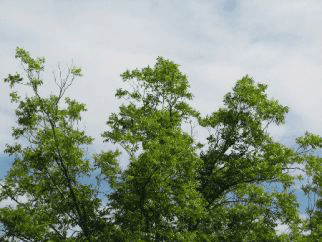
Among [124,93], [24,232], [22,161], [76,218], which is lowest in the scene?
[24,232]

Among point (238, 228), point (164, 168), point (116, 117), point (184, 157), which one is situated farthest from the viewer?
point (116, 117)

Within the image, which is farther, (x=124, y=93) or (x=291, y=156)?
(x=124, y=93)

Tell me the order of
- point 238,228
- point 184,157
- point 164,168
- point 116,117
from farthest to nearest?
point 116,117
point 238,228
point 184,157
point 164,168

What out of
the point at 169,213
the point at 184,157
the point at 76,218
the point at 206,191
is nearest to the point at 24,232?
the point at 76,218

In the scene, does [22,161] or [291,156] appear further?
[291,156]

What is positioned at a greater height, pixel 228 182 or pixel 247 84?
pixel 247 84

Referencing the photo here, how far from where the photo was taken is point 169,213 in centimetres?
2448

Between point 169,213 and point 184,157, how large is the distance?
9.54 ft

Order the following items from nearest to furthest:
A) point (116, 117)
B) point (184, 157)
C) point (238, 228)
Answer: point (184, 157) → point (238, 228) → point (116, 117)

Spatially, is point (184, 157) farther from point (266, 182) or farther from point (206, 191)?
point (266, 182)

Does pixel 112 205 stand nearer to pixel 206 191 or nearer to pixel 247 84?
pixel 206 191

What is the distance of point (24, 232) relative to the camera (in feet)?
76.9

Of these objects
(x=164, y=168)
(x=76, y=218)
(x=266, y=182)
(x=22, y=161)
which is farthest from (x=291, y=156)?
(x=22, y=161)

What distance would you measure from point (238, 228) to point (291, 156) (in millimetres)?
5246
